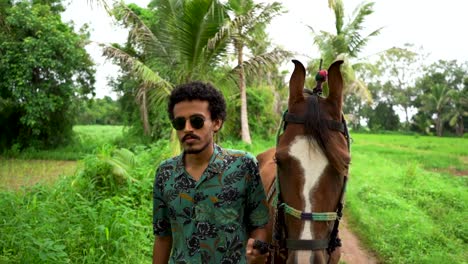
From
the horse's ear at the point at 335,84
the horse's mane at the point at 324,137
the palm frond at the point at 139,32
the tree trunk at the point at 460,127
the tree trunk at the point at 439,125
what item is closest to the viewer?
the horse's mane at the point at 324,137

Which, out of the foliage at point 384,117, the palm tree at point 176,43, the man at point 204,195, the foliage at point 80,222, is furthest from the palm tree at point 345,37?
the foliage at point 384,117

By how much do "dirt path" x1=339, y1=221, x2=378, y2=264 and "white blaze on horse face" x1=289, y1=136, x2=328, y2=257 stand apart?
388cm

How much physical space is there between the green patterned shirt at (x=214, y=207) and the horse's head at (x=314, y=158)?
19cm

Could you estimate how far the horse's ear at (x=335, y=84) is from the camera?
6.68ft

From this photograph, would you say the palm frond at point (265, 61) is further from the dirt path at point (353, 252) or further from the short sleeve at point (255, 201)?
the short sleeve at point (255, 201)

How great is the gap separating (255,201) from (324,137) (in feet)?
1.62

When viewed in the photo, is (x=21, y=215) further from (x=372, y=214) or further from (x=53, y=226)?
(x=372, y=214)

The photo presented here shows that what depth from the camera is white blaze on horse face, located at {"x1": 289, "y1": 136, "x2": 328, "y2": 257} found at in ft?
6.11

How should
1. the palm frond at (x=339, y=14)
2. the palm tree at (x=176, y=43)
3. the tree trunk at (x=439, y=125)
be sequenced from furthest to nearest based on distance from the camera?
the tree trunk at (x=439, y=125) < the palm frond at (x=339, y=14) < the palm tree at (x=176, y=43)

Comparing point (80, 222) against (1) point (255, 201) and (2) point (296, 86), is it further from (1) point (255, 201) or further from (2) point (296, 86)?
(2) point (296, 86)

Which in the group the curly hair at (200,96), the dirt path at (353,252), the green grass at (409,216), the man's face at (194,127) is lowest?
the dirt path at (353,252)

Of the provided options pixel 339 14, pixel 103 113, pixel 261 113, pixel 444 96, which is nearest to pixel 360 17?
pixel 339 14

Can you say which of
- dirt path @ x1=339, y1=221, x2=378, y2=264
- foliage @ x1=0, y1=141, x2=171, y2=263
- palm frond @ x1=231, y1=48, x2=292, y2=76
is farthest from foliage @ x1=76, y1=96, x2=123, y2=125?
dirt path @ x1=339, y1=221, x2=378, y2=264

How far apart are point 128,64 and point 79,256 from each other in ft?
18.4
